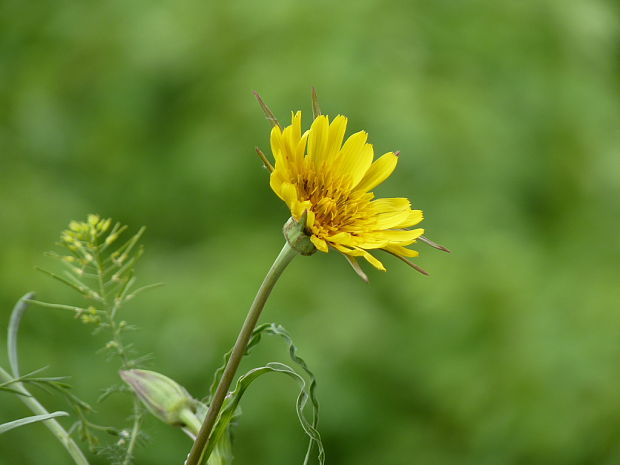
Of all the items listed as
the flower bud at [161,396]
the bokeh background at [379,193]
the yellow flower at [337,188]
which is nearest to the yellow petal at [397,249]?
the yellow flower at [337,188]

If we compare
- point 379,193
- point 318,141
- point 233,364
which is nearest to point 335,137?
point 318,141

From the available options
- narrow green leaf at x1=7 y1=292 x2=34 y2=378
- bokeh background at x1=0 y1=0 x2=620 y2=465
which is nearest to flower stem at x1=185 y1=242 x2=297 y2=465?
narrow green leaf at x1=7 y1=292 x2=34 y2=378

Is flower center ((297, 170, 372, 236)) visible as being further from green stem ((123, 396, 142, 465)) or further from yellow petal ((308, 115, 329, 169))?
green stem ((123, 396, 142, 465))

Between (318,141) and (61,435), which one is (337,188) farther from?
(61,435)

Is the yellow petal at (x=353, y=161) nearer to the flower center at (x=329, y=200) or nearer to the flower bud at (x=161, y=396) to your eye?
the flower center at (x=329, y=200)

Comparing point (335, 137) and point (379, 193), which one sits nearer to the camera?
point (335, 137)

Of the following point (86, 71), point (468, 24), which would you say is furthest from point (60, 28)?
point (468, 24)

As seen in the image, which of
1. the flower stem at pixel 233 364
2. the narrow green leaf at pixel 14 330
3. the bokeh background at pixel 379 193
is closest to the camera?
the flower stem at pixel 233 364
